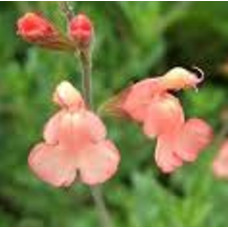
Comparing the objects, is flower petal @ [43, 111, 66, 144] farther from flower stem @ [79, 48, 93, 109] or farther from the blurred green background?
the blurred green background

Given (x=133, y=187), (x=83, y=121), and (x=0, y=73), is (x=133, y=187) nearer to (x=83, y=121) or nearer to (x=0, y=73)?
(x=0, y=73)

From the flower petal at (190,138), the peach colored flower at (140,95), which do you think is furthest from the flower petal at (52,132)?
the flower petal at (190,138)

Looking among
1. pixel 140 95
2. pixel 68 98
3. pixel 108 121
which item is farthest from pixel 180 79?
pixel 108 121

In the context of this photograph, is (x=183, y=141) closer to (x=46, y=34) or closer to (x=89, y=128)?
(x=89, y=128)

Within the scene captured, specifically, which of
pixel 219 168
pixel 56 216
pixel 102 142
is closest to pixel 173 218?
pixel 219 168

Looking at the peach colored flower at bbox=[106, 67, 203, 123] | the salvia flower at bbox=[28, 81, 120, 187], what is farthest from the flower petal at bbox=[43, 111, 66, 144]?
the peach colored flower at bbox=[106, 67, 203, 123]

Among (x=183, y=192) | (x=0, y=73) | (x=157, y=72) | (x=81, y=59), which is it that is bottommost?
(x=183, y=192)

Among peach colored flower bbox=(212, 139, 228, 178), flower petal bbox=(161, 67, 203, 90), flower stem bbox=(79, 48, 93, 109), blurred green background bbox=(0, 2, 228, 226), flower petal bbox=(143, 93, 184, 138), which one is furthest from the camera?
blurred green background bbox=(0, 2, 228, 226)
